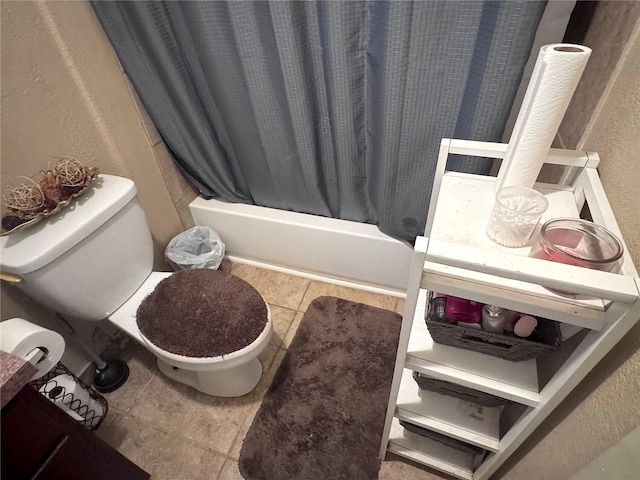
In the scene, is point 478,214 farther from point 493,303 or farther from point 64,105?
point 64,105

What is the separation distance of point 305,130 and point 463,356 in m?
0.86

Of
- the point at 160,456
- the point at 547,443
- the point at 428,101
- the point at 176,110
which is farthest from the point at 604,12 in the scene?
the point at 160,456

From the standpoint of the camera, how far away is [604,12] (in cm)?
66

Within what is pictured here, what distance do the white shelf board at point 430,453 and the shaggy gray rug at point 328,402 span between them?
14 centimetres

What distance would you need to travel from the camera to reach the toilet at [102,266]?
875 millimetres

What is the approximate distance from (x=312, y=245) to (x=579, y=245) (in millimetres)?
1031

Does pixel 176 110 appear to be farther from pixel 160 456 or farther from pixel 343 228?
pixel 160 456

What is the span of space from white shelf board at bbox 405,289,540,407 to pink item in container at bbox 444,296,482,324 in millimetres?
98

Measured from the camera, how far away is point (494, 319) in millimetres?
639

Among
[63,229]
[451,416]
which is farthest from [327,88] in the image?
[451,416]

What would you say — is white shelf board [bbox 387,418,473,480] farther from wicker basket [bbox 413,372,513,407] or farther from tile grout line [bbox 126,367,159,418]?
tile grout line [bbox 126,367,159,418]

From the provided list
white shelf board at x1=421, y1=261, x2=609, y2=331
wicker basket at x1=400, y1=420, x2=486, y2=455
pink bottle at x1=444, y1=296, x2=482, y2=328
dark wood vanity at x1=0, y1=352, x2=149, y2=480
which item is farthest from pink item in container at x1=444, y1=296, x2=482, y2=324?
dark wood vanity at x1=0, y1=352, x2=149, y2=480

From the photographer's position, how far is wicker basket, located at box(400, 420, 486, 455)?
91 cm

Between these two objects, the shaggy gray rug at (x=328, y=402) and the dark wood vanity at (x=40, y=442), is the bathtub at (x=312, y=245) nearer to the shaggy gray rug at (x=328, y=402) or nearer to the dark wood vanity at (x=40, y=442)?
the shaggy gray rug at (x=328, y=402)
